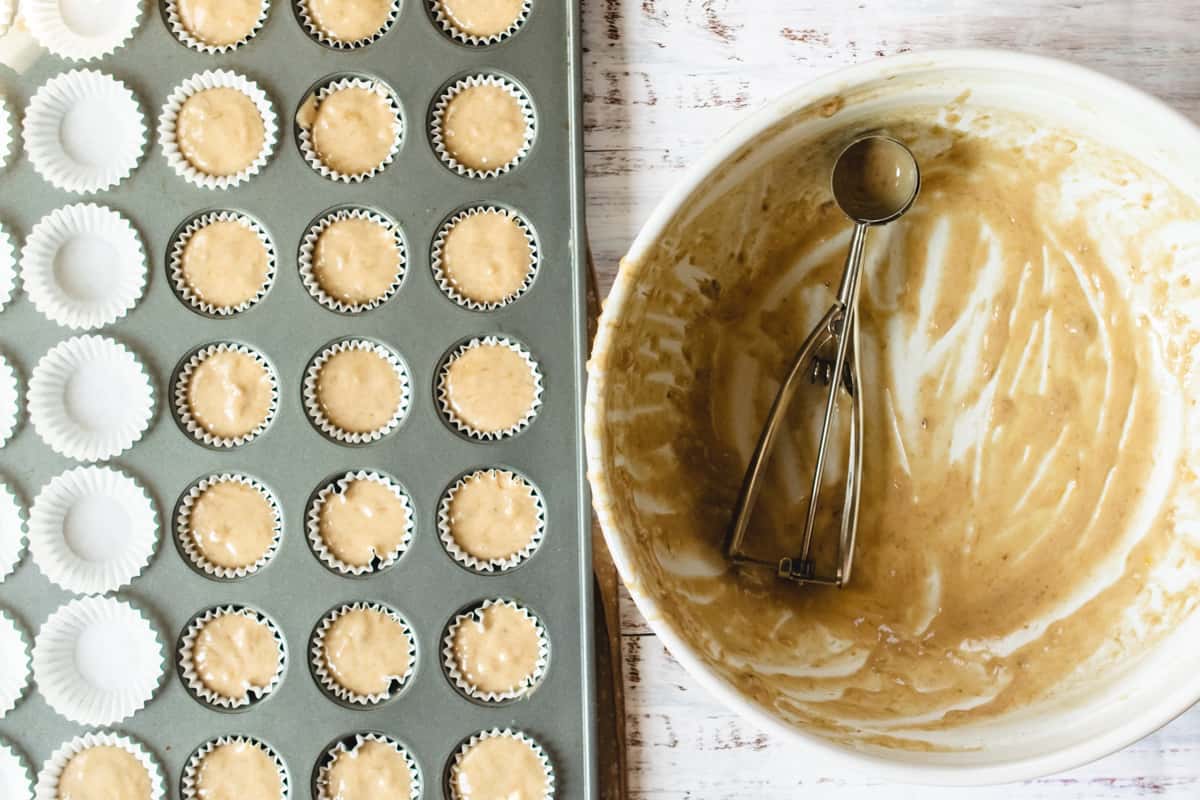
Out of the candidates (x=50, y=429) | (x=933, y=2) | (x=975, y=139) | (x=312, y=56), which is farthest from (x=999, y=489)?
(x=50, y=429)

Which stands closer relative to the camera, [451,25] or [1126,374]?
[1126,374]

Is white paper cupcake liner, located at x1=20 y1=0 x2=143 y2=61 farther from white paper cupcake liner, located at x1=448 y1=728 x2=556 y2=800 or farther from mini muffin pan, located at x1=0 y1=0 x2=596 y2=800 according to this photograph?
white paper cupcake liner, located at x1=448 y1=728 x2=556 y2=800

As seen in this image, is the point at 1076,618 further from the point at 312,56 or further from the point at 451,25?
the point at 312,56

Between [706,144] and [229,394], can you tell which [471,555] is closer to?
Result: [229,394]

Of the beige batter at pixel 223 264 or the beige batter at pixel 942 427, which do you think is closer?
the beige batter at pixel 942 427

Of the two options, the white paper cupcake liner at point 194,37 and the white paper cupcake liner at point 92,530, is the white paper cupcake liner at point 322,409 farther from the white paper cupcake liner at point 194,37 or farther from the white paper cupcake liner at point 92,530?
the white paper cupcake liner at point 194,37

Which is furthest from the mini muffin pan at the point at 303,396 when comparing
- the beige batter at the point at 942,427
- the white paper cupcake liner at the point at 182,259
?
the beige batter at the point at 942,427
